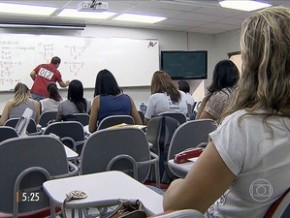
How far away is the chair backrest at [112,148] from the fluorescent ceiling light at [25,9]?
14.6ft

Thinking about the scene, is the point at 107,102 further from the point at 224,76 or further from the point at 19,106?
the point at 19,106

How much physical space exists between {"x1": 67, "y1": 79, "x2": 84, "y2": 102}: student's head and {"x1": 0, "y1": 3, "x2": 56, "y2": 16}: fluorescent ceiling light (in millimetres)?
2670

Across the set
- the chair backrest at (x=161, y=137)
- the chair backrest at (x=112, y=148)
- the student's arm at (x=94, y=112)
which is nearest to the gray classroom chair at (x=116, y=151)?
the chair backrest at (x=112, y=148)

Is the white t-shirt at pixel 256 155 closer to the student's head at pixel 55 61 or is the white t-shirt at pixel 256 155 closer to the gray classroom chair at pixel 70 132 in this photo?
the gray classroom chair at pixel 70 132

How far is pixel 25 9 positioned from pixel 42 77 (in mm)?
1222

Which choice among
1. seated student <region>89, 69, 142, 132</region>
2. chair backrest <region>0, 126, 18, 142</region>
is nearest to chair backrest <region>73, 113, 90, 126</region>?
seated student <region>89, 69, 142, 132</region>

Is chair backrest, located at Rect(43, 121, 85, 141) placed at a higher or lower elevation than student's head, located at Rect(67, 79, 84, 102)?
lower

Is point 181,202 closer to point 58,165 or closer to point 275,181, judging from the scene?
point 275,181

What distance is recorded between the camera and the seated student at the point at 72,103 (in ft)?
11.6

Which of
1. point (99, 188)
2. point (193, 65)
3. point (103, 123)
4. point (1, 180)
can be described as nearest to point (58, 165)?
point (1, 180)

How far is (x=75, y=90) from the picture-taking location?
11.8ft

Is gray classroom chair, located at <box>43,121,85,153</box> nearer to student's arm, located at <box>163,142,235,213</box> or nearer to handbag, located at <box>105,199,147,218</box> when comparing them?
handbag, located at <box>105,199,147,218</box>

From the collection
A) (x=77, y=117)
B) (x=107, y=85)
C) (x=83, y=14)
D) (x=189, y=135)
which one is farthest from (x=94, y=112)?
(x=83, y=14)

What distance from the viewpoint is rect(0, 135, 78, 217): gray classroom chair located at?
5.35ft
